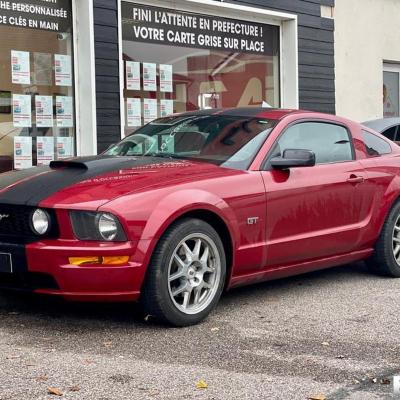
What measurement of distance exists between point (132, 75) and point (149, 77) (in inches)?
13.1

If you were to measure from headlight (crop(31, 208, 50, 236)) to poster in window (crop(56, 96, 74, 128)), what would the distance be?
208 inches

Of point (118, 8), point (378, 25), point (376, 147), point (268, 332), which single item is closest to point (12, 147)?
point (118, 8)

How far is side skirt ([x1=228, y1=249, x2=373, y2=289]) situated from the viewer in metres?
5.64

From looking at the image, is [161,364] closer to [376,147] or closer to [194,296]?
[194,296]

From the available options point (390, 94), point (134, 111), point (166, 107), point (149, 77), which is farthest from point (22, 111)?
point (390, 94)

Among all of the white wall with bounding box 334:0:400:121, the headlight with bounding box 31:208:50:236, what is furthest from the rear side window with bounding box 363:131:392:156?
the white wall with bounding box 334:0:400:121

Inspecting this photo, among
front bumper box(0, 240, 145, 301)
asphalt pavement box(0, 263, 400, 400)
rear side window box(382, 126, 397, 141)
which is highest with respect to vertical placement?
rear side window box(382, 126, 397, 141)

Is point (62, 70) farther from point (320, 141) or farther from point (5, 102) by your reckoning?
point (320, 141)

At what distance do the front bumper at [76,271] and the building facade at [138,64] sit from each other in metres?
4.83

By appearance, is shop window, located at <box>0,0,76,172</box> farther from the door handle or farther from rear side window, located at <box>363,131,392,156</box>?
the door handle

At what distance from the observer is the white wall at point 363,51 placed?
1395 cm

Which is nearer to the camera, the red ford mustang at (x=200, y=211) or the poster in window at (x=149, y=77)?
the red ford mustang at (x=200, y=211)

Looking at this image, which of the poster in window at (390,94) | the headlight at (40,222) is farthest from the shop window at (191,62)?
the headlight at (40,222)

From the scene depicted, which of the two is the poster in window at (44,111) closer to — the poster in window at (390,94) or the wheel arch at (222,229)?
the wheel arch at (222,229)
